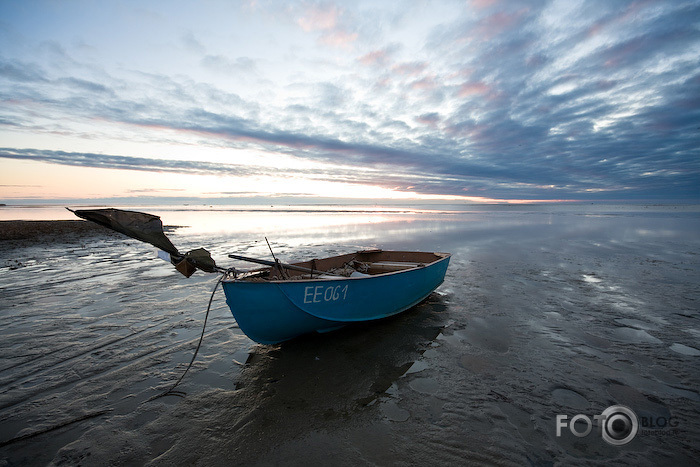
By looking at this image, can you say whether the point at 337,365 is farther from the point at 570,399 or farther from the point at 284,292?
the point at 570,399

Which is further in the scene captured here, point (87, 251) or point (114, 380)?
point (87, 251)

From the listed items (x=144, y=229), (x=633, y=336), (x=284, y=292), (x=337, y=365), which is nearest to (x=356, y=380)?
(x=337, y=365)

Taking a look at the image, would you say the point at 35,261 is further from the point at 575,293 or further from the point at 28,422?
the point at 575,293

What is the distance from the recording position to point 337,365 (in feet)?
18.5

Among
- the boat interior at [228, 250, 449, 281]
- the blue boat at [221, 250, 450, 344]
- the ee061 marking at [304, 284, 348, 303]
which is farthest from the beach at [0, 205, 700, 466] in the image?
the boat interior at [228, 250, 449, 281]

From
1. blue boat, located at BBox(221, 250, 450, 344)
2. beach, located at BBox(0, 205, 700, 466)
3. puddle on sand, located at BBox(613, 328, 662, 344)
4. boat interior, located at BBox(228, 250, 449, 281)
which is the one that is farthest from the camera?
boat interior, located at BBox(228, 250, 449, 281)

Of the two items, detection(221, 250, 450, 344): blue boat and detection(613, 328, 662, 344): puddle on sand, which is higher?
detection(221, 250, 450, 344): blue boat

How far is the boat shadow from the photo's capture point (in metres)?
4.62

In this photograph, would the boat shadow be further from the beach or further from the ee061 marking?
the ee061 marking

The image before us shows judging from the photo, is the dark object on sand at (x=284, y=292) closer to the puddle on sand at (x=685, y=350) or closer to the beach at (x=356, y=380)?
the beach at (x=356, y=380)

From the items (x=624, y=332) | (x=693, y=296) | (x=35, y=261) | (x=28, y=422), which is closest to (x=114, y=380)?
(x=28, y=422)

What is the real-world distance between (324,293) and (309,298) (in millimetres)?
329

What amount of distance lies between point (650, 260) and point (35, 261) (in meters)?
28.4

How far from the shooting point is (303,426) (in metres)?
4.02
